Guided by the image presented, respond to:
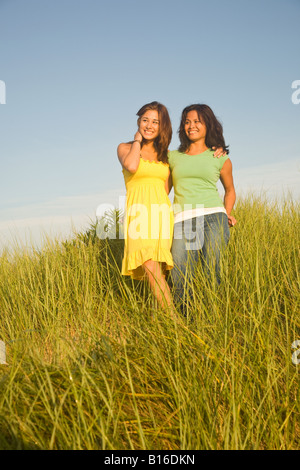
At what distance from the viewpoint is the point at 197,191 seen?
3.22 metres

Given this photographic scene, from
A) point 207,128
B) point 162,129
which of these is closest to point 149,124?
point 162,129

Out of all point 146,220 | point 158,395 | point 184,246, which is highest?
point 146,220

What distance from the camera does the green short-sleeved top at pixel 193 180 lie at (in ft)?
10.5

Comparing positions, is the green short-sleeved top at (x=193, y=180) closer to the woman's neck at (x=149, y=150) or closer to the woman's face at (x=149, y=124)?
the woman's neck at (x=149, y=150)

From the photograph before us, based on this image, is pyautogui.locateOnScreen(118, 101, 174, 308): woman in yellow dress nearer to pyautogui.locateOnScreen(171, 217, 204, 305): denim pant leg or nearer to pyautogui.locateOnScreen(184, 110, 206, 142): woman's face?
pyautogui.locateOnScreen(171, 217, 204, 305): denim pant leg

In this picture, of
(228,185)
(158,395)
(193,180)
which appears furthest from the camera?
(228,185)

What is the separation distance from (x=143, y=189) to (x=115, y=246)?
5.96 ft

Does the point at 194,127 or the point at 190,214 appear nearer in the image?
the point at 190,214

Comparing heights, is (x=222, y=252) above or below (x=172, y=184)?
below

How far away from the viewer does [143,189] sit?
122 inches

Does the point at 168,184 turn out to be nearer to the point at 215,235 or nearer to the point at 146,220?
the point at 146,220

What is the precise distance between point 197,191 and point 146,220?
1.71 feet
